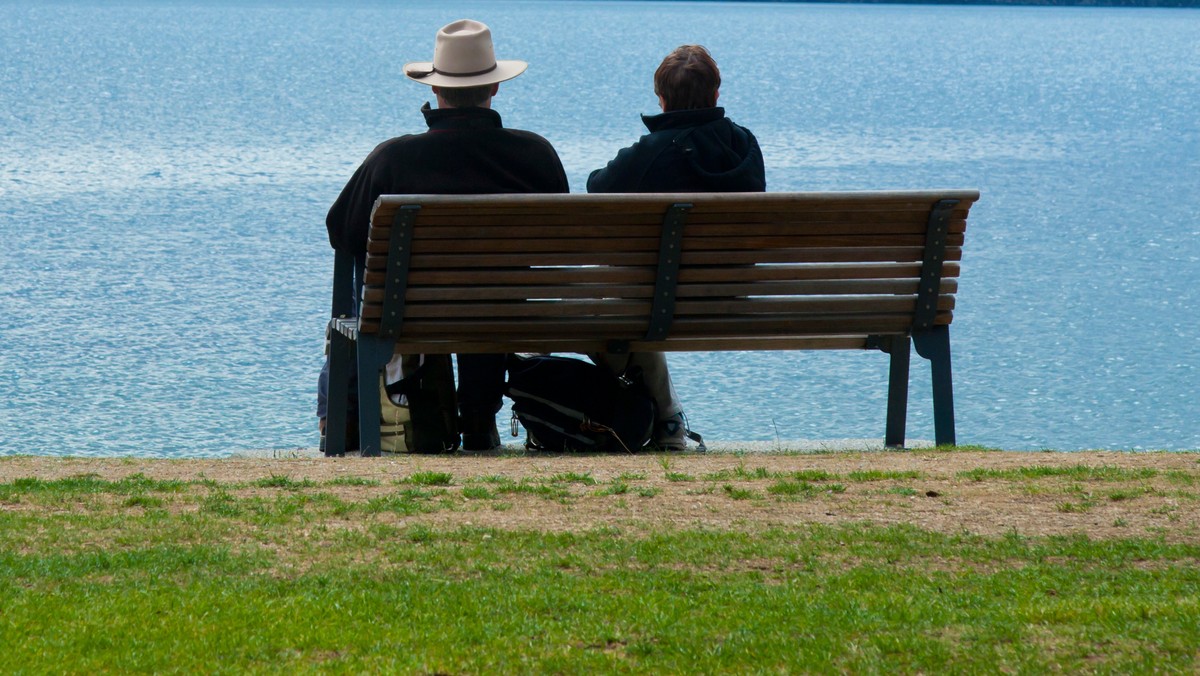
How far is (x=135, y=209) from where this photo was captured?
16953 millimetres

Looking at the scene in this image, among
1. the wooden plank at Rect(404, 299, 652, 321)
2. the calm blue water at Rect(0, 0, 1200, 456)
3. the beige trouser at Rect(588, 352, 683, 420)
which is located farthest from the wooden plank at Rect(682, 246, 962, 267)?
the calm blue water at Rect(0, 0, 1200, 456)

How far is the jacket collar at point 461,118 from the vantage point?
6.28 meters

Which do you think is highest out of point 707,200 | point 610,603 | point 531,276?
point 707,200

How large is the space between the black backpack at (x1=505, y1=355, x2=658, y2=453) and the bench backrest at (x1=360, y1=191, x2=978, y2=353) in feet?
0.46

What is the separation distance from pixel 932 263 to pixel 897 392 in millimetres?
625

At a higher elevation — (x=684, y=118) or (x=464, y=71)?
(x=464, y=71)

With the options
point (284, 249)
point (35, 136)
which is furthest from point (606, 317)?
point (35, 136)

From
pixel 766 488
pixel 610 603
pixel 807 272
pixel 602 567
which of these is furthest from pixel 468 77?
pixel 610 603

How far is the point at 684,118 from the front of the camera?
635cm

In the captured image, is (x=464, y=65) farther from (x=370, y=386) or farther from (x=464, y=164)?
(x=370, y=386)

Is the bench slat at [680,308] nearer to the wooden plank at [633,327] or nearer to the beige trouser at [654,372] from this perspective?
the wooden plank at [633,327]

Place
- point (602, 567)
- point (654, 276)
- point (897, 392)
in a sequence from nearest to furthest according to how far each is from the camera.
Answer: point (602, 567) → point (654, 276) → point (897, 392)

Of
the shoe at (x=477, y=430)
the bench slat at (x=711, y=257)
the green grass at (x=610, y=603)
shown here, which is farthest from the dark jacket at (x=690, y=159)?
the green grass at (x=610, y=603)

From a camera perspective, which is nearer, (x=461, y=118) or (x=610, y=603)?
(x=610, y=603)
